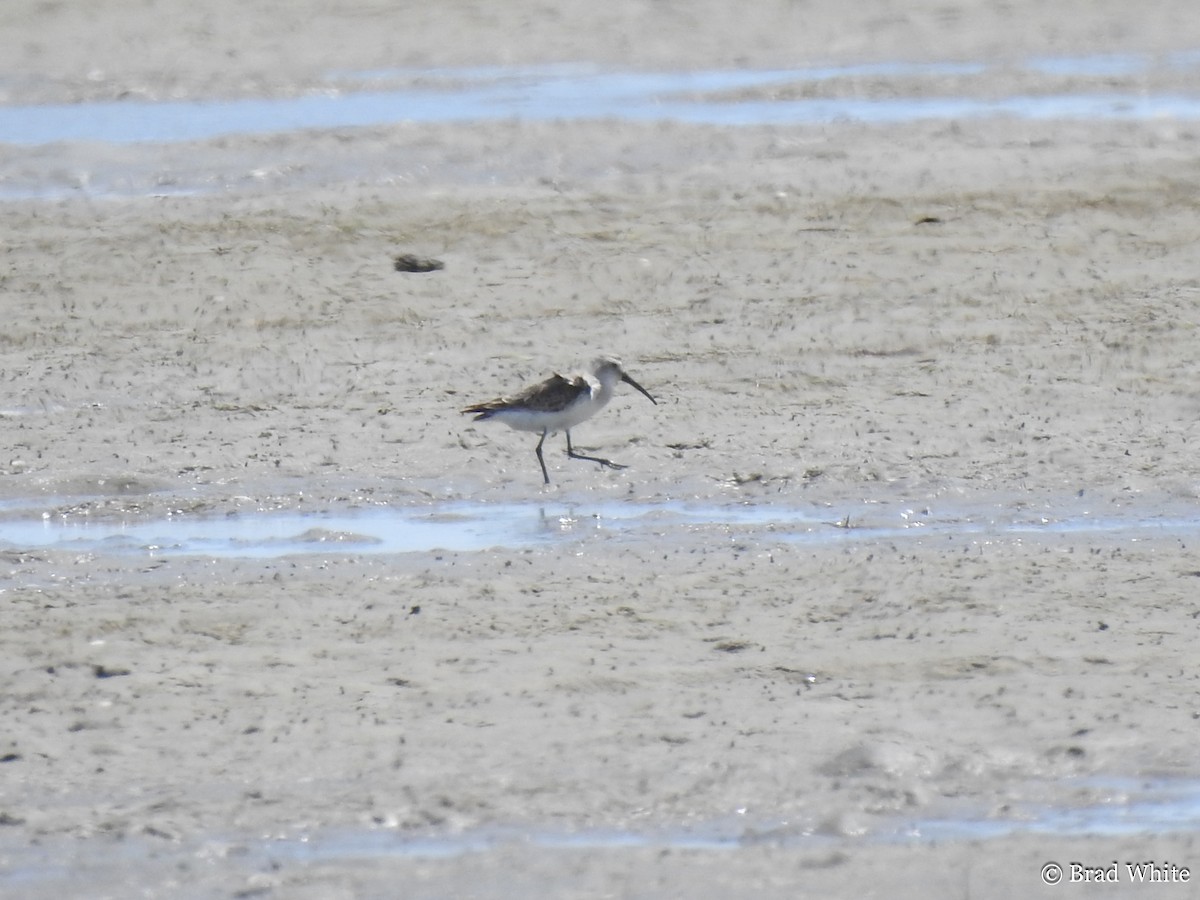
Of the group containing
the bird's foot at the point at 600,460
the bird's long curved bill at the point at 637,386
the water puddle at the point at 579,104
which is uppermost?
the water puddle at the point at 579,104

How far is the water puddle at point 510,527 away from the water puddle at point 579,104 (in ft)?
23.5

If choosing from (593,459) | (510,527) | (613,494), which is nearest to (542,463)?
(593,459)

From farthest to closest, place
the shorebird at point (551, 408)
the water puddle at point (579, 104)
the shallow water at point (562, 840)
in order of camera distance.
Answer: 1. the water puddle at point (579, 104)
2. the shorebird at point (551, 408)
3. the shallow water at point (562, 840)

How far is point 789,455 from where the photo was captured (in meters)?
9.68

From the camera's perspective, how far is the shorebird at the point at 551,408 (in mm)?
9672

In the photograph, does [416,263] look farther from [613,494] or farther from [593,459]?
[613,494]

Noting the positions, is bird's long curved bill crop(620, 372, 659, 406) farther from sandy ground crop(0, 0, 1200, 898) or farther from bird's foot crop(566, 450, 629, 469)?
bird's foot crop(566, 450, 629, 469)

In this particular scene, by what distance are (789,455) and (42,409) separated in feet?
12.6

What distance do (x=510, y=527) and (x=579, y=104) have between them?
823 cm

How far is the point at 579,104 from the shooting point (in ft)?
54.0

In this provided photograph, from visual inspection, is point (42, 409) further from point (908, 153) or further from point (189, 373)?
point (908, 153)

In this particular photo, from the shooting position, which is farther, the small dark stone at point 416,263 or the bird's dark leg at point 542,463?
the small dark stone at point 416,263

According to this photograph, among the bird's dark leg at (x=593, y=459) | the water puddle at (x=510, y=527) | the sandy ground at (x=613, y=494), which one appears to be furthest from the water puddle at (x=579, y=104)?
the water puddle at (x=510, y=527)

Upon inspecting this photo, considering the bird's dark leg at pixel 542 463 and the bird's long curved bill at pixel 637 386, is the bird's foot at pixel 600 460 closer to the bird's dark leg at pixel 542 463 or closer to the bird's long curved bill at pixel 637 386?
the bird's dark leg at pixel 542 463
